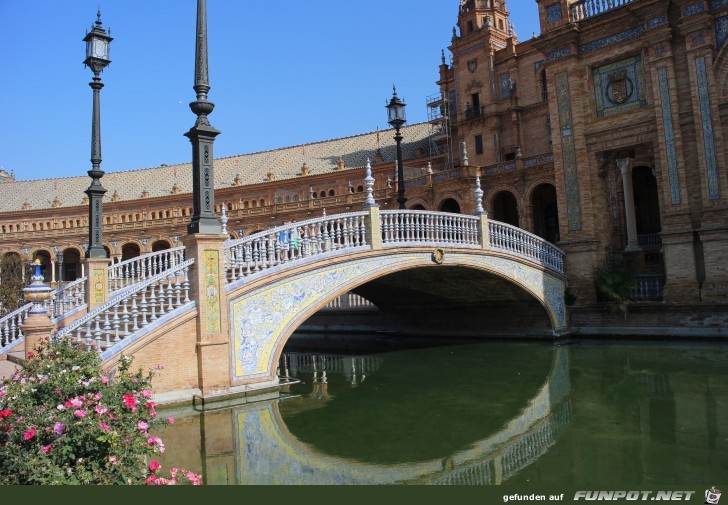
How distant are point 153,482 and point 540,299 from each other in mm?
14969

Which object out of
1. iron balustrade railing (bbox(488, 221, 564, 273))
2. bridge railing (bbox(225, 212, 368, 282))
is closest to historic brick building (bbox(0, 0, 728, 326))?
iron balustrade railing (bbox(488, 221, 564, 273))

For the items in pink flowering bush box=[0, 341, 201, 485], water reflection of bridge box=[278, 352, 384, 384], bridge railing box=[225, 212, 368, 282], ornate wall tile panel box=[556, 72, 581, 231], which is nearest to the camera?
pink flowering bush box=[0, 341, 201, 485]

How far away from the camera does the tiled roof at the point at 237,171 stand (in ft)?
161

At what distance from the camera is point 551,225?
31.8m

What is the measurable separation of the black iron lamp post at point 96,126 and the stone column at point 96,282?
0.18 meters

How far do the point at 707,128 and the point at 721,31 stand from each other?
266cm

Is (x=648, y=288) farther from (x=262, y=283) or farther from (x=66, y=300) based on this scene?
(x=66, y=300)

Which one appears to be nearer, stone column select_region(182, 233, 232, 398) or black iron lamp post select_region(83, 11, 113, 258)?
stone column select_region(182, 233, 232, 398)

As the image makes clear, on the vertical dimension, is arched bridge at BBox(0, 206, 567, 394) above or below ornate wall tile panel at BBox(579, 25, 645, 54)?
below

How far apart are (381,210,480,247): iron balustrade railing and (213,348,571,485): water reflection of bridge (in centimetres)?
537

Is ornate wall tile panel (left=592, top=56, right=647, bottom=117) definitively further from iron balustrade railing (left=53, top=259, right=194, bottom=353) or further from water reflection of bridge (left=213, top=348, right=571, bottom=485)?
iron balustrade railing (left=53, top=259, right=194, bottom=353)

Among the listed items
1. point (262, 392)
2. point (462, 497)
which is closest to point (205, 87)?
point (262, 392)

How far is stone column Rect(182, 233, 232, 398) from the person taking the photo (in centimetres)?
1023

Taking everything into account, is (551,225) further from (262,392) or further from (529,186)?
(262,392)
